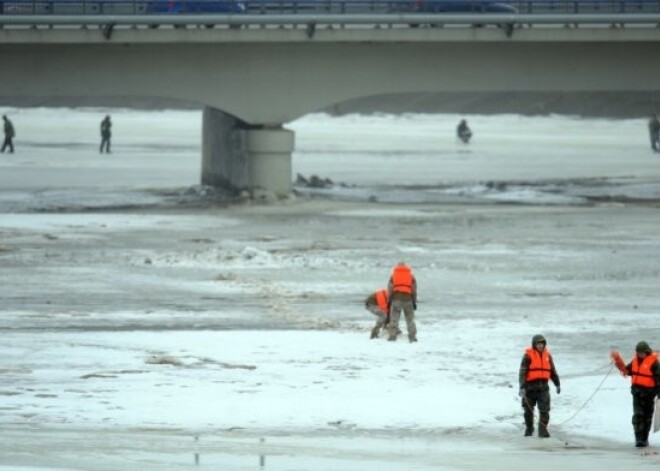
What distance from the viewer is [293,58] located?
49.3m

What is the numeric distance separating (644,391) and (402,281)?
262 inches

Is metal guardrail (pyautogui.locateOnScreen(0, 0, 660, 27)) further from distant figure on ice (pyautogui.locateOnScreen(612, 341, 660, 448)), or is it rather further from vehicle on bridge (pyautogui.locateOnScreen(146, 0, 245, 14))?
distant figure on ice (pyautogui.locateOnScreen(612, 341, 660, 448))

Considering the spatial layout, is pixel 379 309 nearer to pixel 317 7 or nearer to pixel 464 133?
pixel 317 7

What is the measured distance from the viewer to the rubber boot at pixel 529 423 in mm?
17562

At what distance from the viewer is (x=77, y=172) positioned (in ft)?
193

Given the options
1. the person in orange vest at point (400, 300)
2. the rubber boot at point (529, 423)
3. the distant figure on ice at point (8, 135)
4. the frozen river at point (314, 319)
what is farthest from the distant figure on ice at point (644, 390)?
the distant figure on ice at point (8, 135)

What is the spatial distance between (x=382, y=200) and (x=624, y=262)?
51.6 feet

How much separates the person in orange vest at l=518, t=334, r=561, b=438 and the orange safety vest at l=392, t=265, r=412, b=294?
5.82m

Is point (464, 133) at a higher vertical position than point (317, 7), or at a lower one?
lower

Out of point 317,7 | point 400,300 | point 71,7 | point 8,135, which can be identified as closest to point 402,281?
point 400,300

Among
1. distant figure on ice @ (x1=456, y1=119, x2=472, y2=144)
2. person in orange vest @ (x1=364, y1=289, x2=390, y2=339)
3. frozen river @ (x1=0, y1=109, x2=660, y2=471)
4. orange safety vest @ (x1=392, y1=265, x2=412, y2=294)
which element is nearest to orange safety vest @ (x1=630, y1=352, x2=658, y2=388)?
frozen river @ (x1=0, y1=109, x2=660, y2=471)

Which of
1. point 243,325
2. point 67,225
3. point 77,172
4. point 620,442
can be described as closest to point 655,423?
point 620,442

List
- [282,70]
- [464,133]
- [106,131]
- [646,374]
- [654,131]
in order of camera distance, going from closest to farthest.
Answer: [646,374], [282,70], [106,131], [654,131], [464,133]

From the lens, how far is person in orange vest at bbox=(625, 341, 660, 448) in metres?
17.0
